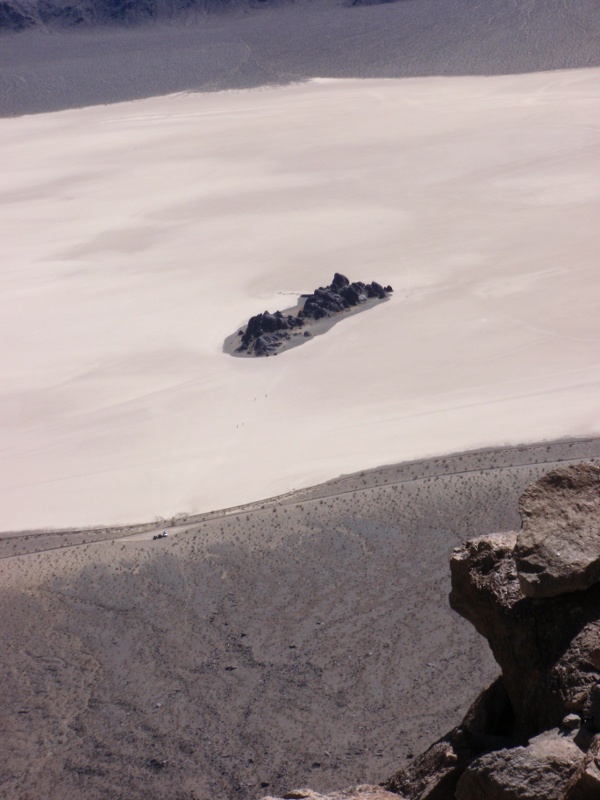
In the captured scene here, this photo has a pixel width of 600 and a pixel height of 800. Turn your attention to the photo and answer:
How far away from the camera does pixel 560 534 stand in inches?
176

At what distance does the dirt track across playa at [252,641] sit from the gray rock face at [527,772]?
3.71m

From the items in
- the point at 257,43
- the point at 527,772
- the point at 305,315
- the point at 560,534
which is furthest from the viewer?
the point at 257,43

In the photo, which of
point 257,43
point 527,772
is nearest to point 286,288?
point 527,772

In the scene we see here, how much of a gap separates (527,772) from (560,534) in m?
1.11

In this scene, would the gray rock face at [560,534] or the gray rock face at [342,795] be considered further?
the gray rock face at [342,795]

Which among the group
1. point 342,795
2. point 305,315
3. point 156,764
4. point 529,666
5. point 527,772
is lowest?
point 156,764

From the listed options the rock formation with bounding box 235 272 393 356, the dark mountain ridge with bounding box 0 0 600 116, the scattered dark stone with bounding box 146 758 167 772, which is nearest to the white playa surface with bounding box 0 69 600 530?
the rock formation with bounding box 235 272 393 356

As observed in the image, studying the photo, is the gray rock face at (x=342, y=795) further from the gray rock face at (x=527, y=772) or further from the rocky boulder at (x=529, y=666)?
the gray rock face at (x=527, y=772)

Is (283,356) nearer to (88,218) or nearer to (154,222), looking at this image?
(154,222)

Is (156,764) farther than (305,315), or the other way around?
(305,315)

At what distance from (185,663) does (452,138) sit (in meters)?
26.2

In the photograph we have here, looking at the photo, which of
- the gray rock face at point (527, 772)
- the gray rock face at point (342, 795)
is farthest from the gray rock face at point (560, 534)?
the gray rock face at point (342, 795)

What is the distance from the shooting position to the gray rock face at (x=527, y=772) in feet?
12.2

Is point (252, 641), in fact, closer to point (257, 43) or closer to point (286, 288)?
point (286, 288)
